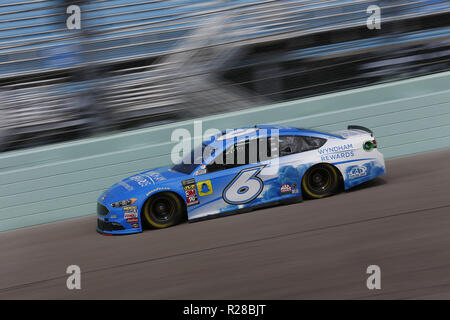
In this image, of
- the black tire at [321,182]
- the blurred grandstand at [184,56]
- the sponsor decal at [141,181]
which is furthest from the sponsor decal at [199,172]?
the blurred grandstand at [184,56]

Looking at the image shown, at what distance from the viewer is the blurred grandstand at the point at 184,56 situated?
10469 mm

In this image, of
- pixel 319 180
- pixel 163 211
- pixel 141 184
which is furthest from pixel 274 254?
pixel 141 184

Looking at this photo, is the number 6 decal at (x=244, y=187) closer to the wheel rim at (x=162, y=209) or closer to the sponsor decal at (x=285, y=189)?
the sponsor decal at (x=285, y=189)

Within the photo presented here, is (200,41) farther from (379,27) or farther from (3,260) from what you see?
(3,260)

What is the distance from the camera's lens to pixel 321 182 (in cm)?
790

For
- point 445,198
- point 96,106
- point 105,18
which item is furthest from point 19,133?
point 445,198

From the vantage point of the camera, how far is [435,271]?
4715mm

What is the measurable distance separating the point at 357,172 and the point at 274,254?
9.01ft

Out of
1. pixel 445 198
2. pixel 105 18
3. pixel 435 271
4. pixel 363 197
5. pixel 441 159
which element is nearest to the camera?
pixel 435 271

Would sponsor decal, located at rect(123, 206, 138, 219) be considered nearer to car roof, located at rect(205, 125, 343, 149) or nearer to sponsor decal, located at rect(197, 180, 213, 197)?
sponsor decal, located at rect(197, 180, 213, 197)

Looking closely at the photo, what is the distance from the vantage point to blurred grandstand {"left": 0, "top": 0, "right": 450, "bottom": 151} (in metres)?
10.5

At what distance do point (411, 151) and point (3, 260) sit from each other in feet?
24.5

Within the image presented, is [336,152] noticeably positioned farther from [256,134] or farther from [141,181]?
[141,181]

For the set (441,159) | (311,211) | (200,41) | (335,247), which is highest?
(200,41)
